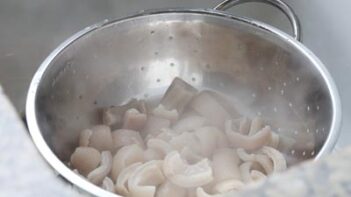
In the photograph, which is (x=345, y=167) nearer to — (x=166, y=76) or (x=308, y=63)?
(x=308, y=63)

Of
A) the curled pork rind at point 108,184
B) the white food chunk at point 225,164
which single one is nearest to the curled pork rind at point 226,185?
the white food chunk at point 225,164

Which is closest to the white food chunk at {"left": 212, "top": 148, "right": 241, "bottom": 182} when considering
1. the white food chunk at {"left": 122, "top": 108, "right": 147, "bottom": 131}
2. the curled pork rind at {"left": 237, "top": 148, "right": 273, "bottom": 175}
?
the curled pork rind at {"left": 237, "top": 148, "right": 273, "bottom": 175}

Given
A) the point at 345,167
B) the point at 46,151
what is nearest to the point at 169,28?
the point at 46,151

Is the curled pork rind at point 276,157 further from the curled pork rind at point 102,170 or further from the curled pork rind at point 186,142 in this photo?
the curled pork rind at point 102,170

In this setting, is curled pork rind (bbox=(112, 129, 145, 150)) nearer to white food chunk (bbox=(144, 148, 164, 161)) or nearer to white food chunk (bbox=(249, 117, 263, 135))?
white food chunk (bbox=(144, 148, 164, 161))

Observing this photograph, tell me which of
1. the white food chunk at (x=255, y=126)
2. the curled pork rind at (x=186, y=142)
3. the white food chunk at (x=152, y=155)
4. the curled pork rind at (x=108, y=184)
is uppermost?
the white food chunk at (x=255, y=126)

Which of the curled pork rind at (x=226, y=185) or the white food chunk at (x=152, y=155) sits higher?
the curled pork rind at (x=226, y=185)

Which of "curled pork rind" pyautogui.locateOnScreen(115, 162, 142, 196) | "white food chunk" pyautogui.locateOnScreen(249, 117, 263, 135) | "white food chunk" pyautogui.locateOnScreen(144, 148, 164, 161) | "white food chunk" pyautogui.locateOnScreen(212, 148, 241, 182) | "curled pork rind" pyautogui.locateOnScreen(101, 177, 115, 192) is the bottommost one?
"curled pork rind" pyautogui.locateOnScreen(101, 177, 115, 192)
